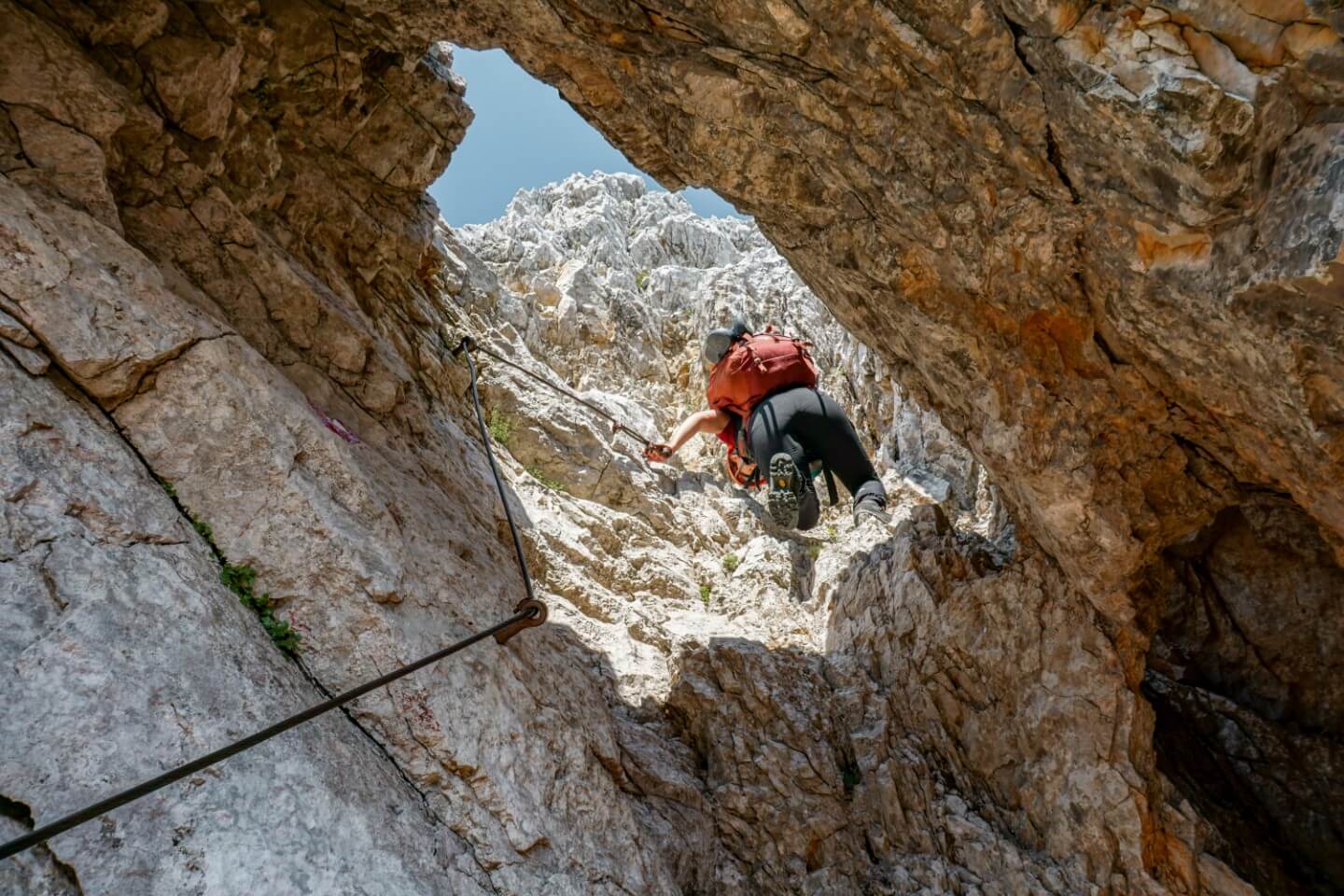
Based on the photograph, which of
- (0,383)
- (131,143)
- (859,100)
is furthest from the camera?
(131,143)

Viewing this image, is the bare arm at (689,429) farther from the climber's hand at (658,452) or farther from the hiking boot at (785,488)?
the hiking boot at (785,488)

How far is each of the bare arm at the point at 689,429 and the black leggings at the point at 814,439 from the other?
0.79 m

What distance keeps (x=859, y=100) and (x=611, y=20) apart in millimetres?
1489

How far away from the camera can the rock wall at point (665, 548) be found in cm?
A: 278

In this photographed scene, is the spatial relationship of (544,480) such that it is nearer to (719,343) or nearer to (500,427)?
(500,427)

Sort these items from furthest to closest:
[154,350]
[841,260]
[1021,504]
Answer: [1021,504]
[841,260]
[154,350]

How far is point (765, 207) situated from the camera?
493 centimetres

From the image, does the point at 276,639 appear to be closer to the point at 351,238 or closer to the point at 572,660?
the point at 572,660

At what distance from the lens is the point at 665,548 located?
782cm

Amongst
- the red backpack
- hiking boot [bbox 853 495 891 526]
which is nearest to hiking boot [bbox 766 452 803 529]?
hiking boot [bbox 853 495 891 526]

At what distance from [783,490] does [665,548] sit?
2.77 m

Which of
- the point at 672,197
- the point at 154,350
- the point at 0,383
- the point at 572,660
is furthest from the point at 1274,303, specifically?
the point at 672,197

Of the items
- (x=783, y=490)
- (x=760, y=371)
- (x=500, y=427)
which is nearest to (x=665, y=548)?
(x=500, y=427)

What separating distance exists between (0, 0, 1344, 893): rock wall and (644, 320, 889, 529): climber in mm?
767
